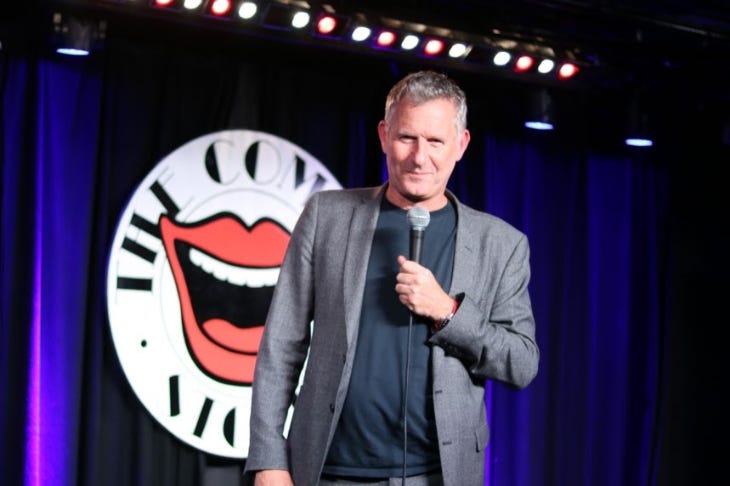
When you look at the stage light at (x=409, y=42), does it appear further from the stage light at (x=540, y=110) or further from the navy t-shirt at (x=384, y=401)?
the navy t-shirt at (x=384, y=401)

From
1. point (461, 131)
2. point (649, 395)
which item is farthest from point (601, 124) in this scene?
point (461, 131)

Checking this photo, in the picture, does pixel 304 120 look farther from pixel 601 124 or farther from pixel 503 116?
pixel 601 124

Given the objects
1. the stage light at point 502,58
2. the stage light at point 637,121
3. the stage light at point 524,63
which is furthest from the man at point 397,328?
the stage light at point 637,121

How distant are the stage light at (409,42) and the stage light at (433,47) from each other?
0.15 feet

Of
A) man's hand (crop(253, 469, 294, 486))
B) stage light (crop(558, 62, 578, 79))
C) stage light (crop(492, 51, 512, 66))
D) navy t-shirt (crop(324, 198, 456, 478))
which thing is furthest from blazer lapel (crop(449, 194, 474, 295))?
stage light (crop(558, 62, 578, 79))

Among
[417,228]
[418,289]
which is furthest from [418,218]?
[418,289]

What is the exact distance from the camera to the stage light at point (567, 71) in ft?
15.0

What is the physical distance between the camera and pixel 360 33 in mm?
4121

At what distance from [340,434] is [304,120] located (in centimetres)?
267

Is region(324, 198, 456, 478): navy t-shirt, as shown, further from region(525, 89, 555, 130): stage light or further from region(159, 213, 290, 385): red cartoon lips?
region(525, 89, 555, 130): stage light

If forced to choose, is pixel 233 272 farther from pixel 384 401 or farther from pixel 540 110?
pixel 384 401

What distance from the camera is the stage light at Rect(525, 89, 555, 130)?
184 inches

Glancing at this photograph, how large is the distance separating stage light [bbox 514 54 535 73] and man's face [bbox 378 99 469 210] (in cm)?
236

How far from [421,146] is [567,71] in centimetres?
262
